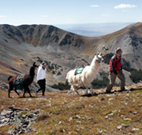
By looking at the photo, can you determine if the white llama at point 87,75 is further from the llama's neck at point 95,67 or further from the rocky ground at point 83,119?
the rocky ground at point 83,119

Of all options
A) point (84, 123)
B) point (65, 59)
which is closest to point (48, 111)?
point (84, 123)

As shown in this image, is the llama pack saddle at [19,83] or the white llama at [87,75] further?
the llama pack saddle at [19,83]

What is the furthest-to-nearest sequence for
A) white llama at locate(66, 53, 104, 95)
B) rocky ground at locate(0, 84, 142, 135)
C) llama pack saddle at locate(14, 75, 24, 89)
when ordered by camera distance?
llama pack saddle at locate(14, 75, 24, 89) → white llama at locate(66, 53, 104, 95) → rocky ground at locate(0, 84, 142, 135)

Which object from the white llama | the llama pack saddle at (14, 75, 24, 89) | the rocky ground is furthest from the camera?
the llama pack saddle at (14, 75, 24, 89)

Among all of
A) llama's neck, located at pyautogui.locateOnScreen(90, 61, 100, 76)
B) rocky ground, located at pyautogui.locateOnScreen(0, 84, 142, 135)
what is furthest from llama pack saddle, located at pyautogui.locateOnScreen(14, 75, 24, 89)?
llama's neck, located at pyautogui.locateOnScreen(90, 61, 100, 76)

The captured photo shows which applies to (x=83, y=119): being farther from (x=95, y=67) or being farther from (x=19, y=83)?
(x=19, y=83)

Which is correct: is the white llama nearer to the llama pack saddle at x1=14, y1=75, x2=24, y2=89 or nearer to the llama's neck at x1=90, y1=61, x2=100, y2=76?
the llama's neck at x1=90, y1=61, x2=100, y2=76

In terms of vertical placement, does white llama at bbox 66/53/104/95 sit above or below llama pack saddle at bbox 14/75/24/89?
above

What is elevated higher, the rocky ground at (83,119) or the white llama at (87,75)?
the white llama at (87,75)

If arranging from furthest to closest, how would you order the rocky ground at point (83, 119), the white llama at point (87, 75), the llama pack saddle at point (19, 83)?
the llama pack saddle at point (19, 83)
the white llama at point (87, 75)
the rocky ground at point (83, 119)

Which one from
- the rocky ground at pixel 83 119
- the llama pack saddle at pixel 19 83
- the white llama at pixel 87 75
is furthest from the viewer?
the llama pack saddle at pixel 19 83

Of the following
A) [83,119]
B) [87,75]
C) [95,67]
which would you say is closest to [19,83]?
[87,75]

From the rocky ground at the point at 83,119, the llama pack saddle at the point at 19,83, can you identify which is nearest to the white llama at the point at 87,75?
the rocky ground at the point at 83,119

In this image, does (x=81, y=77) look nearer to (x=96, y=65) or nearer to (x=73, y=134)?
(x=96, y=65)
